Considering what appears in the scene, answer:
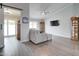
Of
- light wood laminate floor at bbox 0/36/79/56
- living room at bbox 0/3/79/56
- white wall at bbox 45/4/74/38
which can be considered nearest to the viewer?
light wood laminate floor at bbox 0/36/79/56

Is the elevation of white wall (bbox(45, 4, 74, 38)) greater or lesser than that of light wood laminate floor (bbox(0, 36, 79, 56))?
greater

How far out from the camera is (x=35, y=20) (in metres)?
11.4

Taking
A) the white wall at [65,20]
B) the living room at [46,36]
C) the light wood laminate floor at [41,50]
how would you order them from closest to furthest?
the light wood laminate floor at [41,50] → the living room at [46,36] → the white wall at [65,20]

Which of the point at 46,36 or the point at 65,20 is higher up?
the point at 65,20

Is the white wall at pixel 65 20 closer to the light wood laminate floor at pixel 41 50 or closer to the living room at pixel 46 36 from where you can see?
the living room at pixel 46 36

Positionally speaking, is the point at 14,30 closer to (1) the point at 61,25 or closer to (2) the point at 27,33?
(2) the point at 27,33

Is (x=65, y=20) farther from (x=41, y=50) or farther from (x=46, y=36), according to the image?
(x=41, y=50)

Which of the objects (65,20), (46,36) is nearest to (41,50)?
(46,36)

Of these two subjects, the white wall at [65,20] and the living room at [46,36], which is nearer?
the living room at [46,36]

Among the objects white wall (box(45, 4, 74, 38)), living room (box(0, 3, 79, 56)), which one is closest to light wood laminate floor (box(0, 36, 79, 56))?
living room (box(0, 3, 79, 56))

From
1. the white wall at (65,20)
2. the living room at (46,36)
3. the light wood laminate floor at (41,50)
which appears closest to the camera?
the light wood laminate floor at (41,50)

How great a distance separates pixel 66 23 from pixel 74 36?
1431 mm

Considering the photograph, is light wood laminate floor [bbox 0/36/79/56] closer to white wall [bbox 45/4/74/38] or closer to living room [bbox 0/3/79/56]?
living room [bbox 0/3/79/56]

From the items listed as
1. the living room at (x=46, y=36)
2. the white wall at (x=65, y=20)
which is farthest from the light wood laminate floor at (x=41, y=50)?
the white wall at (x=65, y=20)
